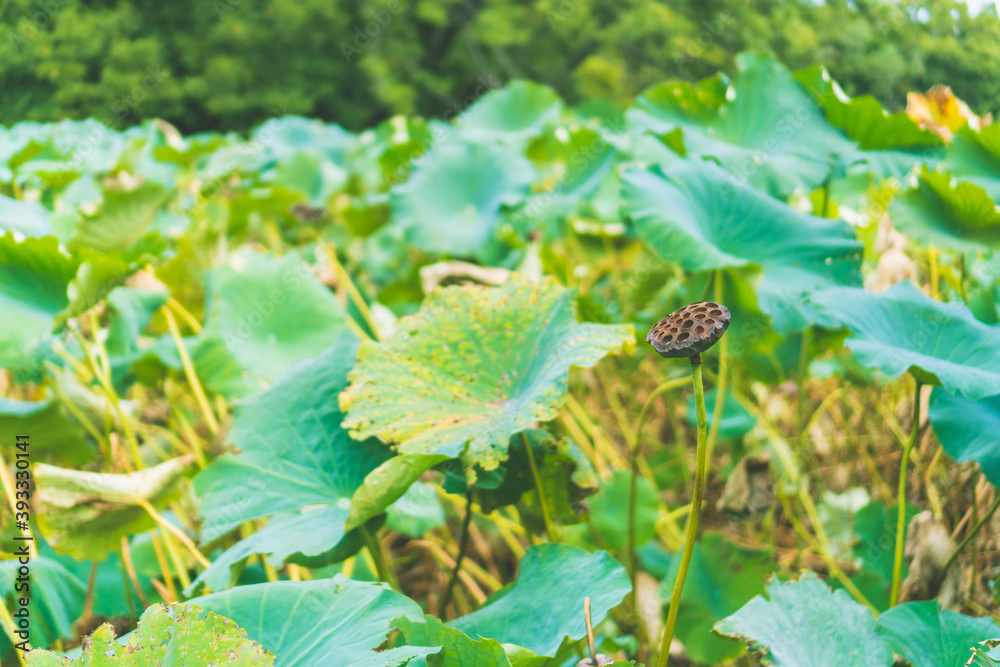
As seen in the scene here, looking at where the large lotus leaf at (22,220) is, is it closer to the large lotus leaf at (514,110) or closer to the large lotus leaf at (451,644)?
the large lotus leaf at (451,644)

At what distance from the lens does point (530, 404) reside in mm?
638

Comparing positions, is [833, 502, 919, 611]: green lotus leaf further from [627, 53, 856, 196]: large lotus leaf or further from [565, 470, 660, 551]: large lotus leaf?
[627, 53, 856, 196]: large lotus leaf

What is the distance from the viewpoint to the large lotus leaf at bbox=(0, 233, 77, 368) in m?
0.82

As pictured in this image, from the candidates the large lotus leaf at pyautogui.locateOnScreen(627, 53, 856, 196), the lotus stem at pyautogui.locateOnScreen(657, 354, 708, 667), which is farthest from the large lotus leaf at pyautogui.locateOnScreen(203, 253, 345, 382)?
the lotus stem at pyautogui.locateOnScreen(657, 354, 708, 667)

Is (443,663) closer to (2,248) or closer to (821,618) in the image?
(821,618)

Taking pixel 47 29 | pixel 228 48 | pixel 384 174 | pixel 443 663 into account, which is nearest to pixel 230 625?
pixel 443 663

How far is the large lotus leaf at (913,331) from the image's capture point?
66cm

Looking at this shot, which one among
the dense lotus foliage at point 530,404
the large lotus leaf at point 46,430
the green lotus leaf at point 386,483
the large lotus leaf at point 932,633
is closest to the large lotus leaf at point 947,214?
the dense lotus foliage at point 530,404

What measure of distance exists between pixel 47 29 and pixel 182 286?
0.88 meters

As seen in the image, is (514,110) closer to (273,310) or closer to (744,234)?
(273,310)

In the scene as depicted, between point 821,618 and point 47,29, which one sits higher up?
point 47,29

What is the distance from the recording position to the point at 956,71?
3.98ft

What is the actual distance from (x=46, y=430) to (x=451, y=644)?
76cm

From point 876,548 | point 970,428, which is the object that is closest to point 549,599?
point 970,428
